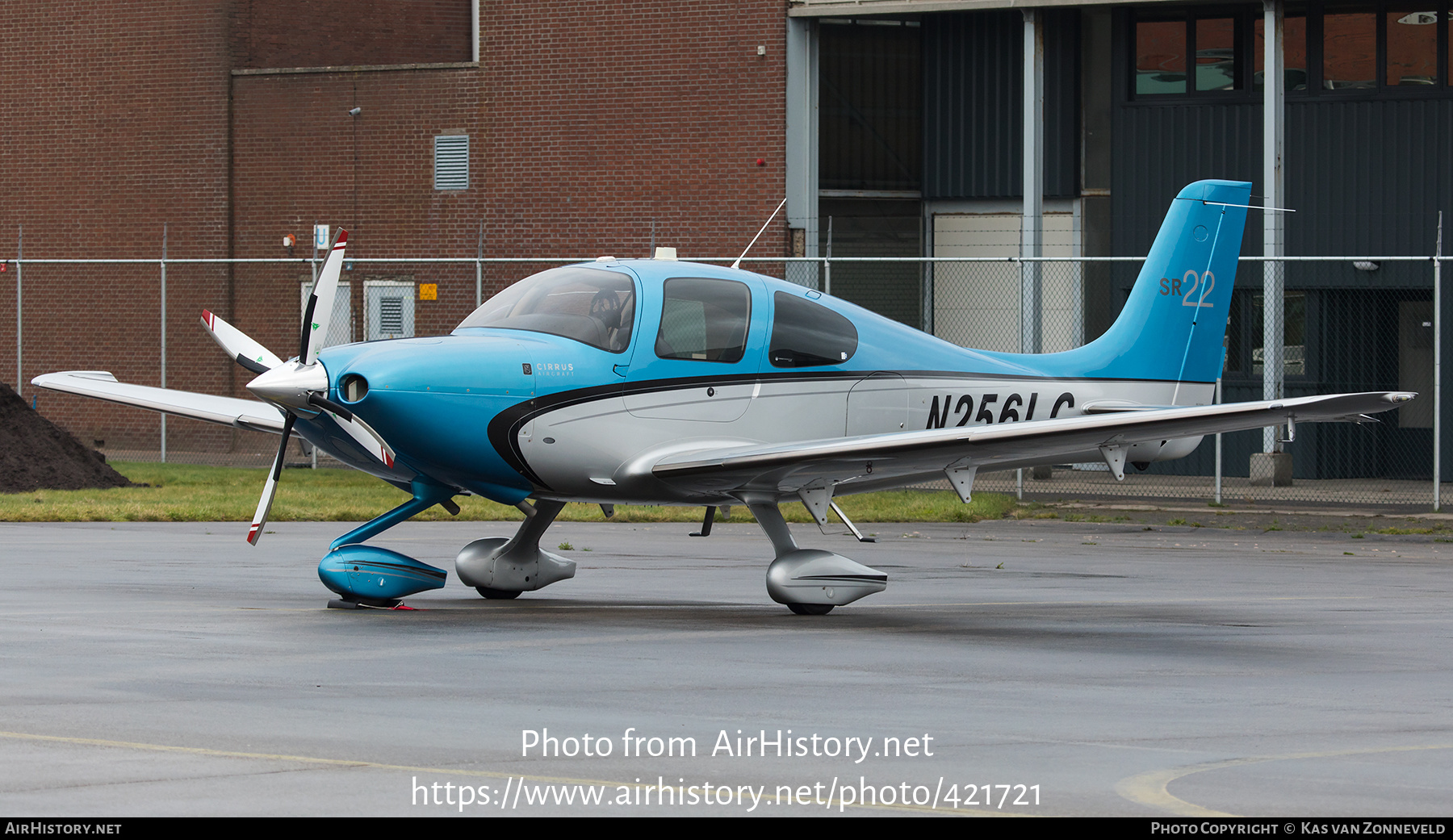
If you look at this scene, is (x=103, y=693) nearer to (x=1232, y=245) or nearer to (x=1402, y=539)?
(x=1232, y=245)

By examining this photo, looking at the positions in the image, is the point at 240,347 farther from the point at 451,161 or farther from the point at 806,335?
the point at 451,161

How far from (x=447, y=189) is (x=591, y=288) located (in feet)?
60.5

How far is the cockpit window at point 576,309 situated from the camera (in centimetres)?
1088

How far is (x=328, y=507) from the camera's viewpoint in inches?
754

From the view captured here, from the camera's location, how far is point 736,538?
17719mm

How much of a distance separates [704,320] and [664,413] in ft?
2.27

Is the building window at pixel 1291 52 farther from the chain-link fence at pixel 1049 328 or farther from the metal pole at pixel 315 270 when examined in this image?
the metal pole at pixel 315 270

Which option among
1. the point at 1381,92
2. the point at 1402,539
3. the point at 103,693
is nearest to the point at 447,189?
the point at 1381,92

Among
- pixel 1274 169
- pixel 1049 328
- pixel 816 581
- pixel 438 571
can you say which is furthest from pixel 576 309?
pixel 1049 328

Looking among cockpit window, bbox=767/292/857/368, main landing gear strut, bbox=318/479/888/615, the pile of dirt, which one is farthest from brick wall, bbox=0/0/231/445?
cockpit window, bbox=767/292/857/368

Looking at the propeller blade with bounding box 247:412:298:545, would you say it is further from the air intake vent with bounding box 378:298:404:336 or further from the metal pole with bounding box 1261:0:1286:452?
the air intake vent with bounding box 378:298:404:336

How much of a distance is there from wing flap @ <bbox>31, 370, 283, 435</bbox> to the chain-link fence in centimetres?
960

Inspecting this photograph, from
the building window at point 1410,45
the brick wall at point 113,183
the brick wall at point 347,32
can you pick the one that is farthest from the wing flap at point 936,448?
the brick wall at point 347,32

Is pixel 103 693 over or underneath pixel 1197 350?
underneath
